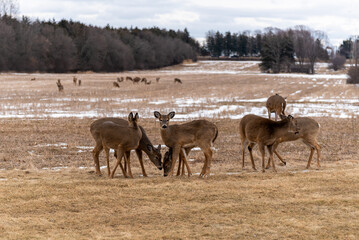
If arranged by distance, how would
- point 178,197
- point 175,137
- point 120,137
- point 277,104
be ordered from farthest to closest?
point 277,104
point 175,137
point 120,137
point 178,197

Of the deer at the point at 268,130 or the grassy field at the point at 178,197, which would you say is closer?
the grassy field at the point at 178,197

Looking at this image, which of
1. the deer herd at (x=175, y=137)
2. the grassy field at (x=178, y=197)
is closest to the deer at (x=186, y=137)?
the deer herd at (x=175, y=137)

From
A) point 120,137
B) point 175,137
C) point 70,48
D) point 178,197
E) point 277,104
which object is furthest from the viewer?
point 70,48

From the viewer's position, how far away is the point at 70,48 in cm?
10838

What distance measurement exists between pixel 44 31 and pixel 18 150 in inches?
3997

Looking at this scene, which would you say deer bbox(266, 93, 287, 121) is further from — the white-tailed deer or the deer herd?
the white-tailed deer

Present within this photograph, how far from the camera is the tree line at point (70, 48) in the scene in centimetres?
10106

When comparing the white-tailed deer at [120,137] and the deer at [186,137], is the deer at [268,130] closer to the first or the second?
the deer at [186,137]

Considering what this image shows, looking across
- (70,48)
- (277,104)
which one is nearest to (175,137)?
(277,104)

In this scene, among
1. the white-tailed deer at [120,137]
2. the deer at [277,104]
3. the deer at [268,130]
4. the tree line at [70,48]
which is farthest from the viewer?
the tree line at [70,48]

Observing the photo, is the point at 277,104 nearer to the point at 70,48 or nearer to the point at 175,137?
the point at 175,137

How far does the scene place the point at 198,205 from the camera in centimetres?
914

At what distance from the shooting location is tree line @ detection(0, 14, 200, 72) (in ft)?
332

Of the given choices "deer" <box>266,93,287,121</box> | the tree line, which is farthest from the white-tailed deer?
the tree line
